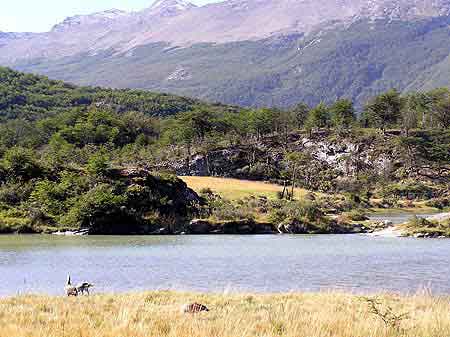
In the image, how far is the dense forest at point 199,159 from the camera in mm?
67500

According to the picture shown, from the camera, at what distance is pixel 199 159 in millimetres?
141875

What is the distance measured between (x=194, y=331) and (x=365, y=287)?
62.4 feet

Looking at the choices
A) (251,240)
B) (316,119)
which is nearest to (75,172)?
(251,240)

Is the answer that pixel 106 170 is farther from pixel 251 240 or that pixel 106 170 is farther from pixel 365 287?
pixel 365 287

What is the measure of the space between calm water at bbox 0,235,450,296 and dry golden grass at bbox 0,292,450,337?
4.51 meters

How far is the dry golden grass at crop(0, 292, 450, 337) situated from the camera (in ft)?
44.2

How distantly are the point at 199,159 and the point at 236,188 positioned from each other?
3216 centimetres

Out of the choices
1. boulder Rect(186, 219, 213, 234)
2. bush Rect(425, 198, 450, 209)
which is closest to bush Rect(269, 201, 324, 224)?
boulder Rect(186, 219, 213, 234)

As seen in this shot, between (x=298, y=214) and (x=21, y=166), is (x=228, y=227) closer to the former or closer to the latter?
(x=298, y=214)

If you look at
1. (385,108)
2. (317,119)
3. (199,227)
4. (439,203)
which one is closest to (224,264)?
(199,227)

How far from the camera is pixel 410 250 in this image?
4853cm

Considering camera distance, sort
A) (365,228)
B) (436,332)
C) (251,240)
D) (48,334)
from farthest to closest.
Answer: (365,228), (251,240), (436,332), (48,334)

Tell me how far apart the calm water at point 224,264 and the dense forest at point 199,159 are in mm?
8576

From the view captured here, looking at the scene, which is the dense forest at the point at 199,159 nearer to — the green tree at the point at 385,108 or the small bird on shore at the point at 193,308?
the green tree at the point at 385,108
